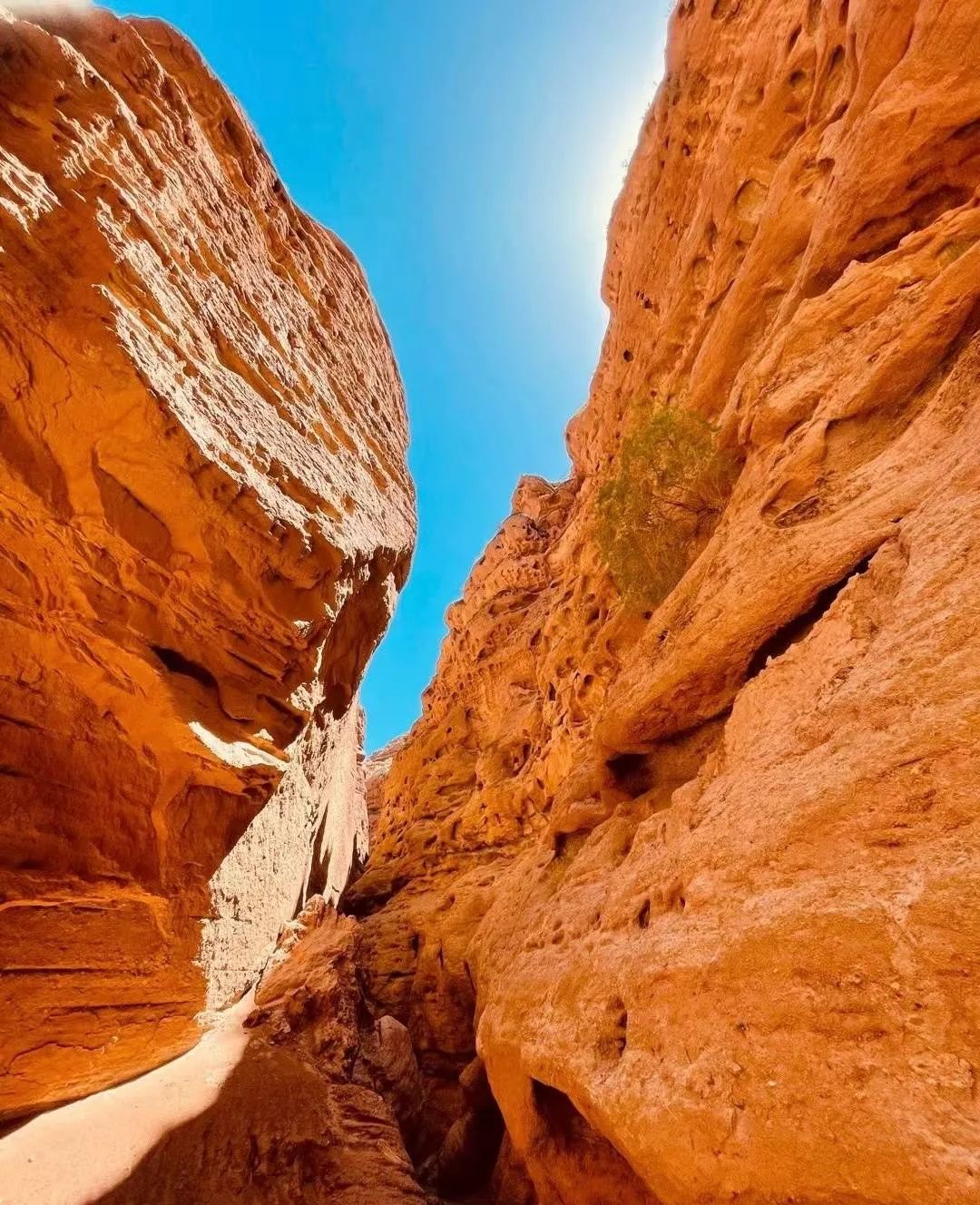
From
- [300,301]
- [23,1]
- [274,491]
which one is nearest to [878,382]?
[274,491]

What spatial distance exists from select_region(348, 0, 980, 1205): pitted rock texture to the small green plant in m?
0.43

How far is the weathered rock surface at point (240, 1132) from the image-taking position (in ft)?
20.0

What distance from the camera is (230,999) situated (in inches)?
341

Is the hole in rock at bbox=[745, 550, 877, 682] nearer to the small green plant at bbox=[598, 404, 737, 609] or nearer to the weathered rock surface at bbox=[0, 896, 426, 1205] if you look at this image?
the small green plant at bbox=[598, 404, 737, 609]

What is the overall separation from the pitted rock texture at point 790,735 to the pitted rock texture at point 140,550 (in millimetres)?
4259

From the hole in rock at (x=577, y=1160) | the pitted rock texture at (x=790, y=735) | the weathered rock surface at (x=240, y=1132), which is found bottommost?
the weathered rock surface at (x=240, y=1132)

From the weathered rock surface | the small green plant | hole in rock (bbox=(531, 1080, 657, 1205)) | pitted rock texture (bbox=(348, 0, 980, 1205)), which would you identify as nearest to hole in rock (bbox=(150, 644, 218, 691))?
pitted rock texture (bbox=(348, 0, 980, 1205))

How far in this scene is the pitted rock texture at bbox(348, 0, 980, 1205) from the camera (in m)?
2.46

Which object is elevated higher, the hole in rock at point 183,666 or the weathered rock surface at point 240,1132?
the hole in rock at point 183,666

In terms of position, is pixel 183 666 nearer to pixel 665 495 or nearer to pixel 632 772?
pixel 632 772

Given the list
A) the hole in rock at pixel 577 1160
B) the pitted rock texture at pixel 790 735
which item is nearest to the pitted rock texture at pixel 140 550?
the pitted rock texture at pixel 790 735

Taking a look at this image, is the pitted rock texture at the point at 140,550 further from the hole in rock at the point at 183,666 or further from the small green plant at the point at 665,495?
the small green plant at the point at 665,495

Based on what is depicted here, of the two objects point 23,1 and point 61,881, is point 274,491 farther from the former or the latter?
point 23,1

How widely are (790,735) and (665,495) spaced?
205 inches
